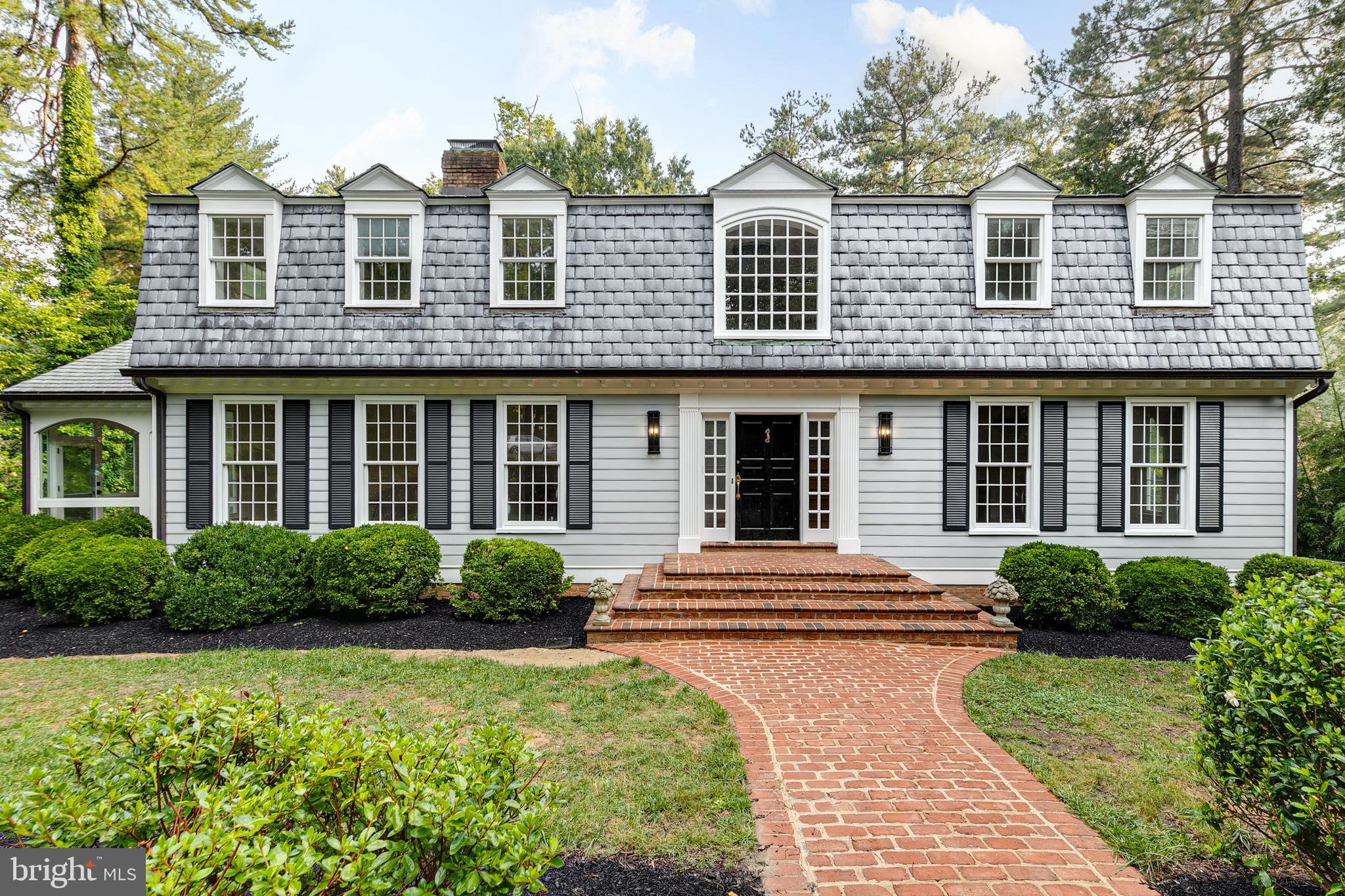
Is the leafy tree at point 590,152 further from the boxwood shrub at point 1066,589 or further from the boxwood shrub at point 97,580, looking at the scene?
the boxwood shrub at point 1066,589

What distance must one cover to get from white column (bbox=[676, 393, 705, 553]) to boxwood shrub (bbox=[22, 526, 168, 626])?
23.0ft

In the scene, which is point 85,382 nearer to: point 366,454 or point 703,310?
point 366,454

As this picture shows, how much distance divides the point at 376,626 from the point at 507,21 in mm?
15918

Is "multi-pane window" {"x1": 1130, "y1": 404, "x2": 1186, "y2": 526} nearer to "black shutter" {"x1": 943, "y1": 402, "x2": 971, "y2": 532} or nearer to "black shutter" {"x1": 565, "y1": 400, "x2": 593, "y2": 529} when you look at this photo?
"black shutter" {"x1": 943, "y1": 402, "x2": 971, "y2": 532}

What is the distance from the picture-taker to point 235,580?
22.9ft

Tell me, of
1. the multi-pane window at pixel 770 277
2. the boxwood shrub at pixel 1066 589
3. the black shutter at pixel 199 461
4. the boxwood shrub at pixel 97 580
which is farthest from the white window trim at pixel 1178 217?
the boxwood shrub at pixel 97 580

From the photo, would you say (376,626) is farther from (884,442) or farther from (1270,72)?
(1270,72)

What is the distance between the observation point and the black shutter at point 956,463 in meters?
8.70

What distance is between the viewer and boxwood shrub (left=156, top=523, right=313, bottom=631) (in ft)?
22.4

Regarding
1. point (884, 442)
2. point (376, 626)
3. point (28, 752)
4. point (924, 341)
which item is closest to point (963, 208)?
point (924, 341)

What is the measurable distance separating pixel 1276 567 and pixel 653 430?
28.1ft

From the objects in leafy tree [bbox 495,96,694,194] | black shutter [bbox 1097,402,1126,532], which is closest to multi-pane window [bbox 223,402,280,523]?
black shutter [bbox 1097,402,1126,532]

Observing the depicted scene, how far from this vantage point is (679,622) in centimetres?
643

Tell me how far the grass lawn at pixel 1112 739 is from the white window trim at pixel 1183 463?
11.7 ft
